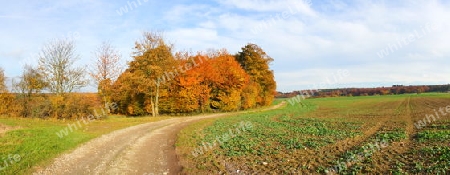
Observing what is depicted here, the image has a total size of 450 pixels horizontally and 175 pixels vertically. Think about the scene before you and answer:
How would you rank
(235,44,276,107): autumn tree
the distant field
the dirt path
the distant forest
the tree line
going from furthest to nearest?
the distant forest
(235,44,276,107): autumn tree
the tree line
the distant field
the dirt path

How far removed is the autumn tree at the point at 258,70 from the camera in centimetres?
6075

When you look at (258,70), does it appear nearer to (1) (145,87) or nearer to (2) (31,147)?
(1) (145,87)

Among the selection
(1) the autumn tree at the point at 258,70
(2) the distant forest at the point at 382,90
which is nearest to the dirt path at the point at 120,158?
(1) the autumn tree at the point at 258,70

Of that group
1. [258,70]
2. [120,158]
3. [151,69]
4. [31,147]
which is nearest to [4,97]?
[151,69]

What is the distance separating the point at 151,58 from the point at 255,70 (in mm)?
26250

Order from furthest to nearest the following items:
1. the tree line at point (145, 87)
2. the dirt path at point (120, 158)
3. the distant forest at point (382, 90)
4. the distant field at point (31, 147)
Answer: the distant forest at point (382, 90), the tree line at point (145, 87), the distant field at point (31, 147), the dirt path at point (120, 158)

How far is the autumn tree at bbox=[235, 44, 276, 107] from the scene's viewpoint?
2392 inches

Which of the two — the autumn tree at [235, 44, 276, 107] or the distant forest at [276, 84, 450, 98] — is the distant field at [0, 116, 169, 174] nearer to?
the autumn tree at [235, 44, 276, 107]

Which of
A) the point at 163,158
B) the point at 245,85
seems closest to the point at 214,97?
the point at 245,85

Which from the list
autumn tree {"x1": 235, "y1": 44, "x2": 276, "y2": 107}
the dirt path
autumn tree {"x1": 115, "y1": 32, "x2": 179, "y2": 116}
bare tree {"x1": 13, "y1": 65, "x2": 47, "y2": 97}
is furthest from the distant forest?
the dirt path

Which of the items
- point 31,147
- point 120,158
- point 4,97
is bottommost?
point 120,158

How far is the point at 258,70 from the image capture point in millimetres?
62531

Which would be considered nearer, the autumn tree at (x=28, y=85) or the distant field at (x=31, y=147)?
the distant field at (x=31, y=147)

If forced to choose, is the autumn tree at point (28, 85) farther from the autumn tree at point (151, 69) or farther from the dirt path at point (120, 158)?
the dirt path at point (120, 158)
